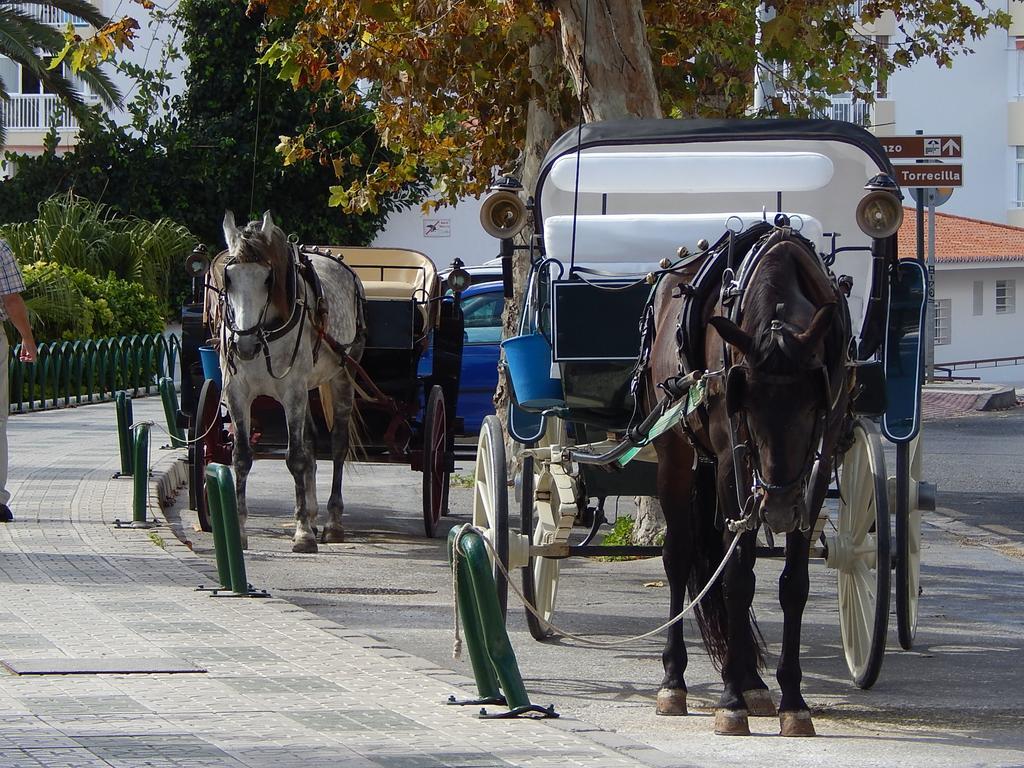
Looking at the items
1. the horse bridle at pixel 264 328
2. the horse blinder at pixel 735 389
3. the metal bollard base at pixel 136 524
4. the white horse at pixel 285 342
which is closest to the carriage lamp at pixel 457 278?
the white horse at pixel 285 342

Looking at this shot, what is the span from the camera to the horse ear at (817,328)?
5.91 metres

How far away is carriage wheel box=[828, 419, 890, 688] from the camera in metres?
7.09

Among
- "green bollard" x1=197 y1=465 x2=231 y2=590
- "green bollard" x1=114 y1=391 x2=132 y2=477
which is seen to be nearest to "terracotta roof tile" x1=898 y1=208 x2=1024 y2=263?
"green bollard" x1=114 y1=391 x2=132 y2=477

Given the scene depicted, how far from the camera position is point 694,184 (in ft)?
28.0

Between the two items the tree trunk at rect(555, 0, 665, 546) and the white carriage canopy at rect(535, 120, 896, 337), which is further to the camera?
the tree trunk at rect(555, 0, 665, 546)

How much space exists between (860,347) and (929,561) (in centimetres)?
433

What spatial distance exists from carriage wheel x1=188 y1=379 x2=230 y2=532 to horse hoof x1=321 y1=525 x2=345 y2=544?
2.88 feet

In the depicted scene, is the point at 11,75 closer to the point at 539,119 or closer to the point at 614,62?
the point at 539,119

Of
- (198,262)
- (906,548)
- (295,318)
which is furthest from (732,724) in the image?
(198,262)

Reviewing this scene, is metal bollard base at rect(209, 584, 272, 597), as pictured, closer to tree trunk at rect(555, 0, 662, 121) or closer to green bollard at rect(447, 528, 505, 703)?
green bollard at rect(447, 528, 505, 703)

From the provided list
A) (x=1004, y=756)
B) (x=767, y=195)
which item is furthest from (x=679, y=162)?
(x=1004, y=756)

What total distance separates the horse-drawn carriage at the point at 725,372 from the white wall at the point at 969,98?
42606 millimetres

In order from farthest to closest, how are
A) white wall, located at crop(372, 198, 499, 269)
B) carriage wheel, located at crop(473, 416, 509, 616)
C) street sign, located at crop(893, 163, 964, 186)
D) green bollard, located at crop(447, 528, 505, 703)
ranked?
white wall, located at crop(372, 198, 499, 269), street sign, located at crop(893, 163, 964, 186), carriage wheel, located at crop(473, 416, 509, 616), green bollard, located at crop(447, 528, 505, 703)

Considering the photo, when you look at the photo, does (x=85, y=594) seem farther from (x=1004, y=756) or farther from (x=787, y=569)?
(x=1004, y=756)
